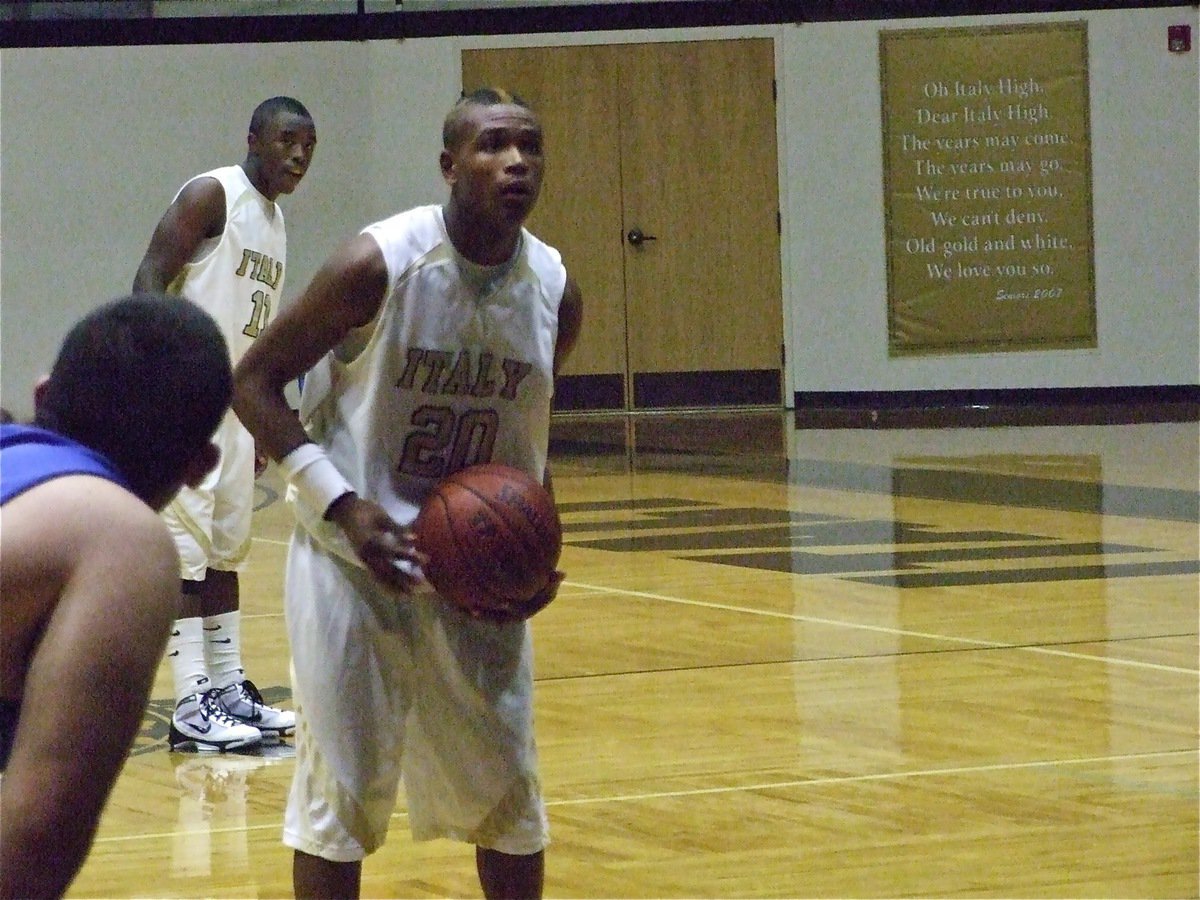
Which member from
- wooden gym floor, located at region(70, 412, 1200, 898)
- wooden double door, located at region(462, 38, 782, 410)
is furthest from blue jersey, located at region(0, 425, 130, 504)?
wooden double door, located at region(462, 38, 782, 410)

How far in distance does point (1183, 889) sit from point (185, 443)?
2475 mm

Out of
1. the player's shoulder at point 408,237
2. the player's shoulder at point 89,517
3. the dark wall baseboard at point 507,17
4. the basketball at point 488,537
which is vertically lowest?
the basketball at point 488,537

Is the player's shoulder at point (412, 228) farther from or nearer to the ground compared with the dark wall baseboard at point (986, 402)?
farther from the ground

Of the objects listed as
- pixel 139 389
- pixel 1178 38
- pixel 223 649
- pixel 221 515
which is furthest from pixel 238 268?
pixel 1178 38

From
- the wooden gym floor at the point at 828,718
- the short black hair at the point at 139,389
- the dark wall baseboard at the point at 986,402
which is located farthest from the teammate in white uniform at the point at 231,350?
the dark wall baseboard at the point at 986,402

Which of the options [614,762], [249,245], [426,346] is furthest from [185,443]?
[249,245]

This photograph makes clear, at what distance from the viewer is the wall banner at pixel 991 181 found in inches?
627

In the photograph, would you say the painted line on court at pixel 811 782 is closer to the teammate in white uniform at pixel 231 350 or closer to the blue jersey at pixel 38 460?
the teammate in white uniform at pixel 231 350

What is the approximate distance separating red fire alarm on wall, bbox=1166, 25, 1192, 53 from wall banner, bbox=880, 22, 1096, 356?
637mm

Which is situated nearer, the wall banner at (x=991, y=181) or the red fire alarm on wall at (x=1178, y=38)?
the red fire alarm on wall at (x=1178, y=38)

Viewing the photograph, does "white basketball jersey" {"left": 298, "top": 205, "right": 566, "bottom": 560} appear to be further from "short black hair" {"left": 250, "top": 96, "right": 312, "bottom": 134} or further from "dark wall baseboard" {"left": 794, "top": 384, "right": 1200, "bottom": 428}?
"dark wall baseboard" {"left": 794, "top": 384, "right": 1200, "bottom": 428}

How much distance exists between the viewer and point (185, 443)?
5.81 feet

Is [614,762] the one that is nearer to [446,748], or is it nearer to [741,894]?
[741,894]

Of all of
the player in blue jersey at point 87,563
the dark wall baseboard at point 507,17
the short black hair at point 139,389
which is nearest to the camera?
the player in blue jersey at point 87,563
